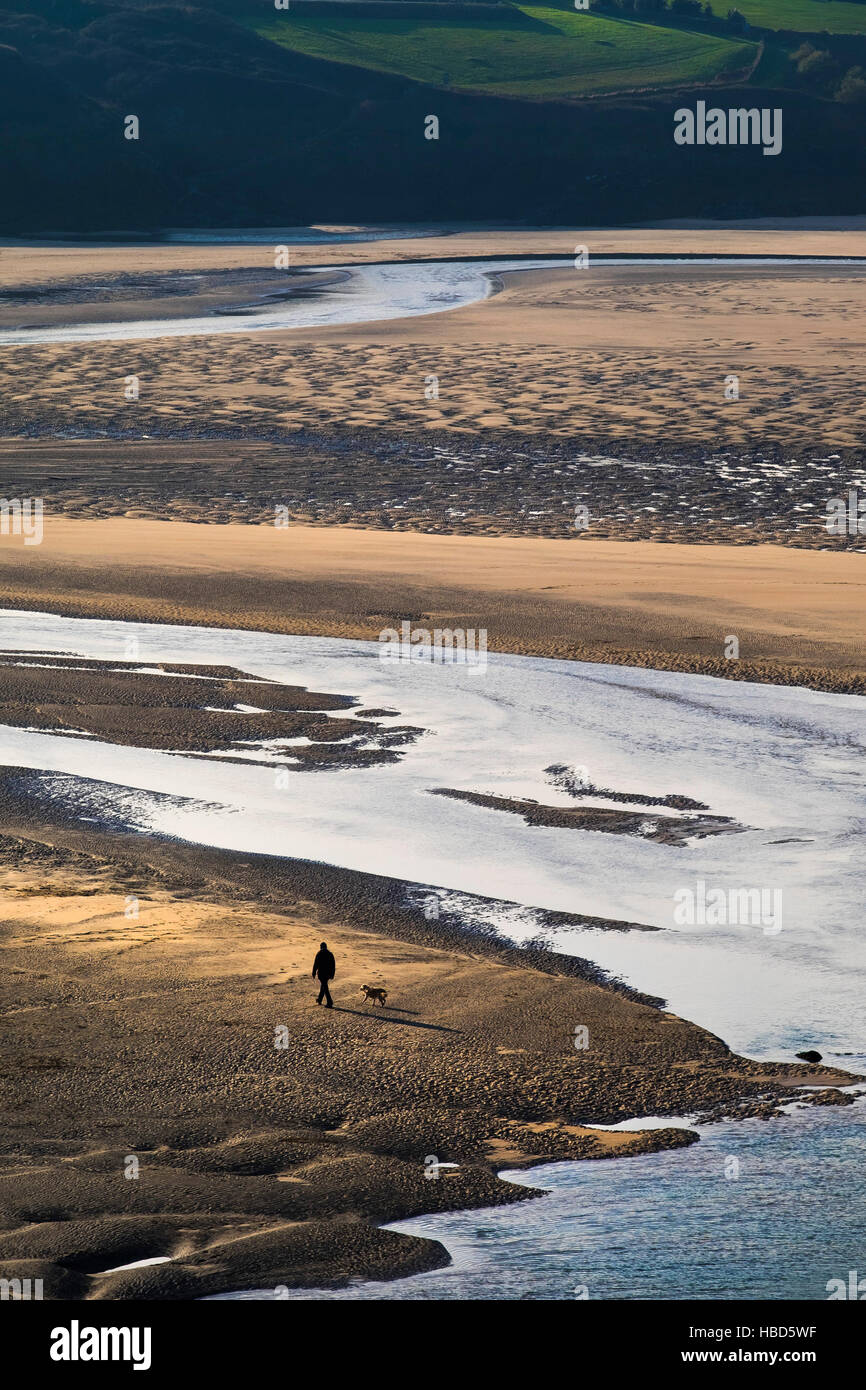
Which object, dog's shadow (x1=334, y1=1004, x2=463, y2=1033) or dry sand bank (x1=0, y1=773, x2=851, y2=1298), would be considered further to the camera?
dog's shadow (x1=334, y1=1004, x2=463, y2=1033)

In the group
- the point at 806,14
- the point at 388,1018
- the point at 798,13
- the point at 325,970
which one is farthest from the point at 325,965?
the point at 798,13

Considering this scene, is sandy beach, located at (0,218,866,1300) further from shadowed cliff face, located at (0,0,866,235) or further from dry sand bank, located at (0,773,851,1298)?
shadowed cliff face, located at (0,0,866,235)

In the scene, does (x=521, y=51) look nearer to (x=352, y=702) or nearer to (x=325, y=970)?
→ (x=352, y=702)

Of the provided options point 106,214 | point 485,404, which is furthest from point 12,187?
point 485,404

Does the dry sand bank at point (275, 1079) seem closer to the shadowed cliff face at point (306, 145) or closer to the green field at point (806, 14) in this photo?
the shadowed cliff face at point (306, 145)

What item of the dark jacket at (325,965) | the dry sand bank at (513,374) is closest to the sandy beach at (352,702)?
the dry sand bank at (513,374)

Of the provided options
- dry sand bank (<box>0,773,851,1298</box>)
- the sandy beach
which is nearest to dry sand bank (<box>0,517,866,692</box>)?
the sandy beach
